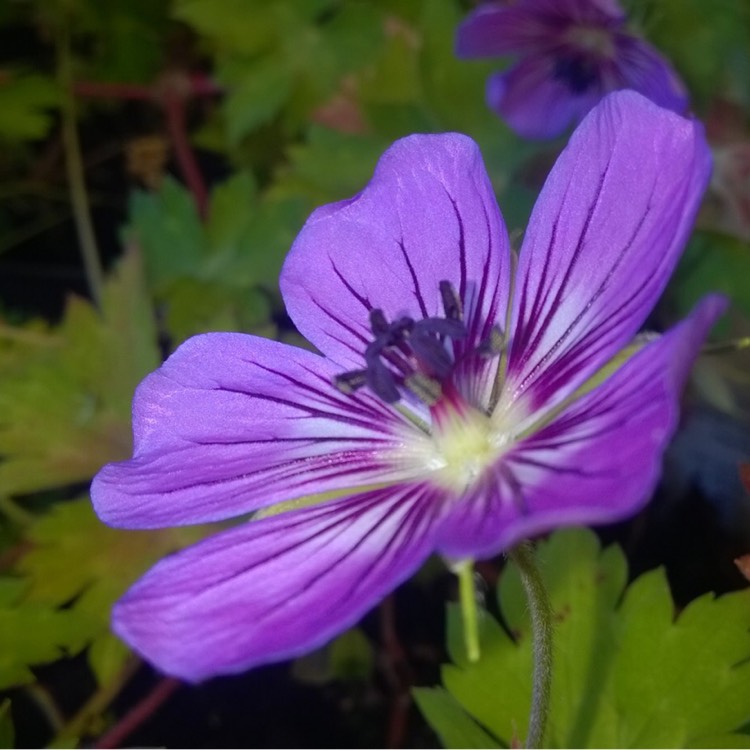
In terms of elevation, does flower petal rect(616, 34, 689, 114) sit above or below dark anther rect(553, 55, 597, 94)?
below

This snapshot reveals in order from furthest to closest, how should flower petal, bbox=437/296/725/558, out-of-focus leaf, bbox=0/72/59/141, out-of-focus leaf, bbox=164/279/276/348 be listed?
out-of-focus leaf, bbox=0/72/59/141 < out-of-focus leaf, bbox=164/279/276/348 < flower petal, bbox=437/296/725/558

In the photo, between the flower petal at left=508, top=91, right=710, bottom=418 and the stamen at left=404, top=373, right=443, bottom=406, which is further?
the stamen at left=404, top=373, right=443, bottom=406

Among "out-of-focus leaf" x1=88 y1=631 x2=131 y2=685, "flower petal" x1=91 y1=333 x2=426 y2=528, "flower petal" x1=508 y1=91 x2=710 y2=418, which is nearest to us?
"flower petal" x1=508 y1=91 x2=710 y2=418

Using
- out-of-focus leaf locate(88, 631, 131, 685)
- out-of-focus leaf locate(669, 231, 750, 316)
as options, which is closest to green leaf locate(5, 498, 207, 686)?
out-of-focus leaf locate(88, 631, 131, 685)

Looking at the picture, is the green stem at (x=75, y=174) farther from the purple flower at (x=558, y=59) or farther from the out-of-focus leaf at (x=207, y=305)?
the purple flower at (x=558, y=59)

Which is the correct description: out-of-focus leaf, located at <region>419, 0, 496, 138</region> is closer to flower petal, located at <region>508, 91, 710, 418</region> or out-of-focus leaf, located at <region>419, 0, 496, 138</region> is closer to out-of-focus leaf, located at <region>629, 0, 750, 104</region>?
out-of-focus leaf, located at <region>629, 0, 750, 104</region>

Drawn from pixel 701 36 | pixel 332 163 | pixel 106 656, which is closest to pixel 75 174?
pixel 332 163

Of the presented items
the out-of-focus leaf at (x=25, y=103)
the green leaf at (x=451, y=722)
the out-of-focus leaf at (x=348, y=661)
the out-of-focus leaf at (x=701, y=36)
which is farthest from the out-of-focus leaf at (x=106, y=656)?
the out-of-focus leaf at (x=701, y=36)
